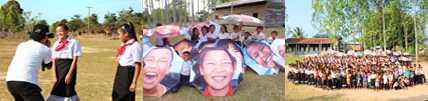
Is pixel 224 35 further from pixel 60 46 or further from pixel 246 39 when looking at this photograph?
pixel 60 46

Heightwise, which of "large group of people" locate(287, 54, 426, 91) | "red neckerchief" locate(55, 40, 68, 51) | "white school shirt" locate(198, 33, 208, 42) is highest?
"white school shirt" locate(198, 33, 208, 42)

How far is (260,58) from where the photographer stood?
4730 millimetres

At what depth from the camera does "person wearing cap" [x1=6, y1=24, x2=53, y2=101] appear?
10.7 ft

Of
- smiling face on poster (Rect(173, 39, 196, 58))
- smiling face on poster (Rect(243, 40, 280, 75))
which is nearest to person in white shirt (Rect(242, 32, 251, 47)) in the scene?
smiling face on poster (Rect(243, 40, 280, 75))

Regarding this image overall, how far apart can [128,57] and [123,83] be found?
1.32 feet

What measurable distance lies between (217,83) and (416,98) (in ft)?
29.6

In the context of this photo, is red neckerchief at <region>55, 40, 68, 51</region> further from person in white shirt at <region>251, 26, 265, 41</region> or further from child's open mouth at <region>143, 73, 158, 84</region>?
person in white shirt at <region>251, 26, 265, 41</region>

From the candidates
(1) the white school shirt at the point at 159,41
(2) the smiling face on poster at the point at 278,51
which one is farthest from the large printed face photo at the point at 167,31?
(2) the smiling face on poster at the point at 278,51

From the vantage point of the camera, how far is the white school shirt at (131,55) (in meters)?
3.63

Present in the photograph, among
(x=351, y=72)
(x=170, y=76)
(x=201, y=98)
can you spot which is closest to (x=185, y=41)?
(x=170, y=76)

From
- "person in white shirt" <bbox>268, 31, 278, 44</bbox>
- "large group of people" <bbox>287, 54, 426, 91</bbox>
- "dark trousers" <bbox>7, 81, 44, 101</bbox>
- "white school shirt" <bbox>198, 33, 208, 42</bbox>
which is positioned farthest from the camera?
"large group of people" <bbox>287, 54, 426, 91</bbox>

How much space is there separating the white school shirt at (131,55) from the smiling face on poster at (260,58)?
1.81 meters

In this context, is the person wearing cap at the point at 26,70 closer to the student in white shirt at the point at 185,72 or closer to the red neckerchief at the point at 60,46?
the red neckerchief at the point at 60,46

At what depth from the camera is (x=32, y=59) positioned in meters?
3.32
